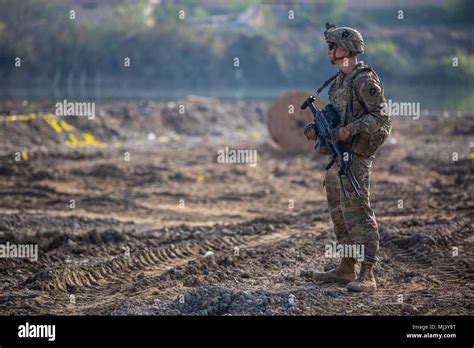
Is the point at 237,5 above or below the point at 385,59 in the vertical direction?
above

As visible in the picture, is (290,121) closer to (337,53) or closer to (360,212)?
(337,53)

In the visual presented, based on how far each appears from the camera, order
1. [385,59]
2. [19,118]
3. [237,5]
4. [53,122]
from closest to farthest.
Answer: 1. [19,118]
2. [53,122]
3. [385,59]
4. [237,5]

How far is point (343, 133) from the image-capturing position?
6766mm

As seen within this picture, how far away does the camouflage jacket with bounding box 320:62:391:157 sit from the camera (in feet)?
22.2

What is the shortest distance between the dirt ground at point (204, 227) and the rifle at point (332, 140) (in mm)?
963

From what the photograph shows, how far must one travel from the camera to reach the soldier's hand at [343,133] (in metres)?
6.75

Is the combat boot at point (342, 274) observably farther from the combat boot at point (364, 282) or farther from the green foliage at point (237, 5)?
the green foliage at point (237, 5)

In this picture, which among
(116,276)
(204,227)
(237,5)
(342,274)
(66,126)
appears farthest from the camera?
(237,5)

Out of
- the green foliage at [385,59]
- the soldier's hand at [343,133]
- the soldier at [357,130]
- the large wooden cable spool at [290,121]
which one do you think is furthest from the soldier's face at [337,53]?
the green foliage at [385,59]

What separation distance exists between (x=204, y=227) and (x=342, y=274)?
12.6 feet

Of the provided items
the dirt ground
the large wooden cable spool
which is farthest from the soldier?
the large wooden cable spool

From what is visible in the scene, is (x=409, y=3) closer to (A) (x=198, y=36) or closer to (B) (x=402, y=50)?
(B) (x=402, y=50)

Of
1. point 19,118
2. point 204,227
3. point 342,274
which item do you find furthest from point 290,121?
point 342,274
